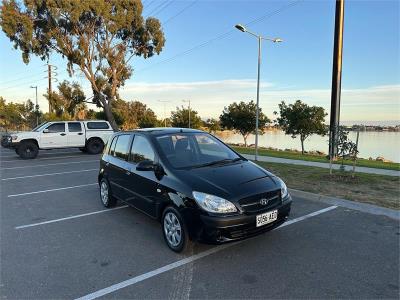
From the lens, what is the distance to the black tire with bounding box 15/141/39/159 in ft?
54.2

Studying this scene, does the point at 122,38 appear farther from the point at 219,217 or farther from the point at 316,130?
the point at 219,217

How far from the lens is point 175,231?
14.5ft

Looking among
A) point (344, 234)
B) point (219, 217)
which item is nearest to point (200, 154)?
point (219, 217)

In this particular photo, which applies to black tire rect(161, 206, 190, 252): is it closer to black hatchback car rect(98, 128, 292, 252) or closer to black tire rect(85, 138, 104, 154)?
black hatchback car rect(98, 128, 292, 252)

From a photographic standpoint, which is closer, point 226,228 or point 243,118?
point 226,228

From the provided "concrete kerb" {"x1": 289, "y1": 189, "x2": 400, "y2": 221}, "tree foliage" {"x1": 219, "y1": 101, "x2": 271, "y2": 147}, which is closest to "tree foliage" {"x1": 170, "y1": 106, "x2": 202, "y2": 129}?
"tree foliage" {"x1": 219, "y1": 101, "x2": 271, "y2": 147}

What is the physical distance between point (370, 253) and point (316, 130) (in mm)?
29267

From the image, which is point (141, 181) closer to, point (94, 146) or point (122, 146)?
point (122, 146)

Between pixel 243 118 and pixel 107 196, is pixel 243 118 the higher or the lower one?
the higher one

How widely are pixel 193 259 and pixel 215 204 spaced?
2.68 ft

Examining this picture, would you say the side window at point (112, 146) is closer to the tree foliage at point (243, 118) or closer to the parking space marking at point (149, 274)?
the parking space marking at point (149, 274)

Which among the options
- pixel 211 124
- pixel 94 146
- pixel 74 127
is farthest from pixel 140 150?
pixel 211 124

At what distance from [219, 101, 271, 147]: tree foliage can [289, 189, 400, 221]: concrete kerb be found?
102 feet

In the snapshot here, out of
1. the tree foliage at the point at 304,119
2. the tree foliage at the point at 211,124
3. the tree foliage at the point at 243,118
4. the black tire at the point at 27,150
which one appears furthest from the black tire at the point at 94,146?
the tree foliage at the point at 211,124
